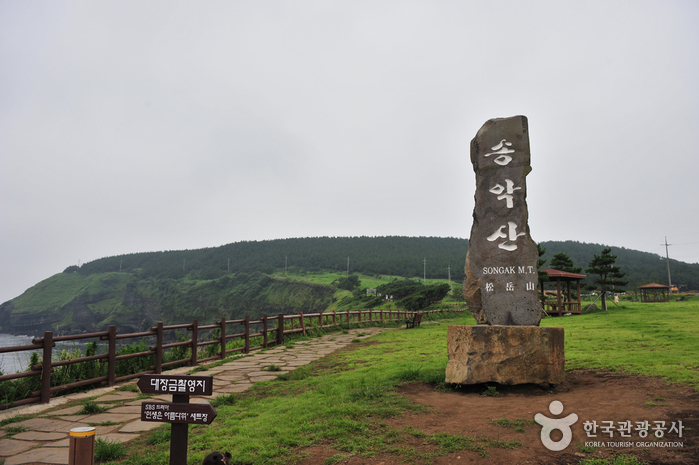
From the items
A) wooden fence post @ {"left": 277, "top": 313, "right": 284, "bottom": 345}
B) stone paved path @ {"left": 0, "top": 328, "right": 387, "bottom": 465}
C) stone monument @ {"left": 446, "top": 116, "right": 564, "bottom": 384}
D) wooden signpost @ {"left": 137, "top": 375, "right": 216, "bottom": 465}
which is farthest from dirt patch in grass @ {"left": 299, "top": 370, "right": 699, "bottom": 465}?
wooden fence post @ {"left": 277, "top": 313, "right": 284, "bottom": 345}

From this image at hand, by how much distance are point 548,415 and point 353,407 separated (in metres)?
2.01

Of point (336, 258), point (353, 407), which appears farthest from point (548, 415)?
point (336, 258)

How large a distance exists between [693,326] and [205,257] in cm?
10022

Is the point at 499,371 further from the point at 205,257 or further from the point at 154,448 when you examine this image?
the point at 205,257

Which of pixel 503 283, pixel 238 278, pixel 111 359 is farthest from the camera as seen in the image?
pixel 238 278

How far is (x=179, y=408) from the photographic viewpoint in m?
2.59

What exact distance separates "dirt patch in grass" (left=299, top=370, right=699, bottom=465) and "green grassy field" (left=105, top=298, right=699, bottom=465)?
12 cm

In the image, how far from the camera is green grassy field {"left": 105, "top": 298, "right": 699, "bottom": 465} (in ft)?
11.1

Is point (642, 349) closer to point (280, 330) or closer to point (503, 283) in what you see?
point (503, 283)

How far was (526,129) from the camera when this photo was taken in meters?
6.35

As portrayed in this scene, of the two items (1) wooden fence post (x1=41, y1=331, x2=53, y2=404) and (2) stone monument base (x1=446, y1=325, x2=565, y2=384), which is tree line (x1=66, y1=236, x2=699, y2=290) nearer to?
(2) stone monument base (x1=446, y1=325, x2=565, y2=384)

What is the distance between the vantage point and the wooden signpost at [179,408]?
8.40 feet

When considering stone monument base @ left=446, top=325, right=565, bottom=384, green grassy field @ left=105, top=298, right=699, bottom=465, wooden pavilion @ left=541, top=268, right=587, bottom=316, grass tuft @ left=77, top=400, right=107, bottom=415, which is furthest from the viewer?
wooden pavilion @ left=541, top=268, right=587, bottom=316

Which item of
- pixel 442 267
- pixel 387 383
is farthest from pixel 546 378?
pixel 442 267
